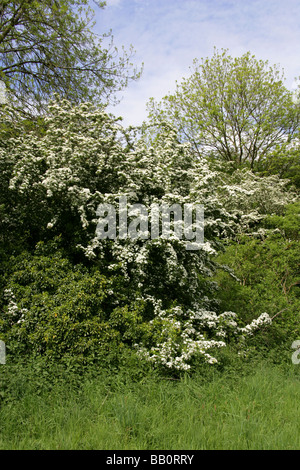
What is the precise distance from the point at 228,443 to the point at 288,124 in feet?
55.7

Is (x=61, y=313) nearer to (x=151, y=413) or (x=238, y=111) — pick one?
(x=151, y=413)

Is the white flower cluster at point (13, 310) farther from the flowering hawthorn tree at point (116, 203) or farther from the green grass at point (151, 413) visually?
the green grass at point (151, 413)

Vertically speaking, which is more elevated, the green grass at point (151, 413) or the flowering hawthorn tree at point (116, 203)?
the flowering hawthorn tree at point (116, 203)

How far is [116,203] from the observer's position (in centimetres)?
559

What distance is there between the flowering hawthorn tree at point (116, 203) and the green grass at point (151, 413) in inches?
32.2

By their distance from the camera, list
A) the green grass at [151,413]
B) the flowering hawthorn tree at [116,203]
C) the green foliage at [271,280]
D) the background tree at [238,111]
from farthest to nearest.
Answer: the background tree at [238,111] → the green foliage at [271,280] → the flowering hawthorn tree at [116,203] → the green grass at [151,413]

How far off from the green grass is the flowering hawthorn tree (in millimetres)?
819

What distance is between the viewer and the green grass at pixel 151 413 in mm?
3039

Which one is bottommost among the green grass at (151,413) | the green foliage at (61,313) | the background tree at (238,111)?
the green grass at (151,413)

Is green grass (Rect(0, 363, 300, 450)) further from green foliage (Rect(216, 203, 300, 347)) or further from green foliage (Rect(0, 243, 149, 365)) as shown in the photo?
green foliage (Rect(216, 203, 300, 347))

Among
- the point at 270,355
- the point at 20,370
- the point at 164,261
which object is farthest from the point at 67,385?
the point at 270,355

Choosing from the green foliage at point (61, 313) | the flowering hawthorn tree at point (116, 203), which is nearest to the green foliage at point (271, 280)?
the flowering hawthorn tree at point (116, 203)

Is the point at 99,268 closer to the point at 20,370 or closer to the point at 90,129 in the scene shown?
the point at 20,370

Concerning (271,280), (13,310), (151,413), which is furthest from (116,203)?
(271,280)
